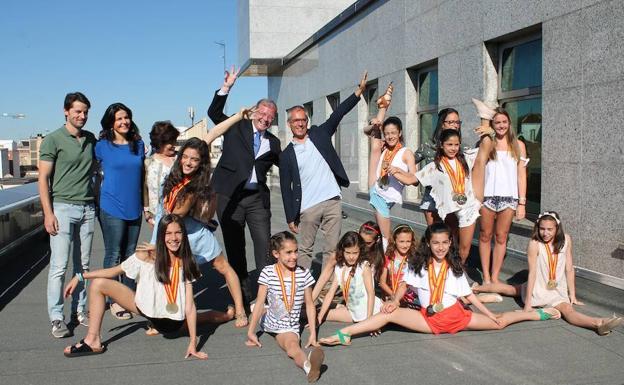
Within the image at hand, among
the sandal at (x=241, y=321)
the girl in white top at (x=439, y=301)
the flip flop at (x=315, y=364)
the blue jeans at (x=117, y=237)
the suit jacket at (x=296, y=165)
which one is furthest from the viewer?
the suit jacket at (x=296, y=165)

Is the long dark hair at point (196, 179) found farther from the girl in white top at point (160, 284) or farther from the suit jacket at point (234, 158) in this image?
the suit jacket at point (234, 158)

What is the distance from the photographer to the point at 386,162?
559cm

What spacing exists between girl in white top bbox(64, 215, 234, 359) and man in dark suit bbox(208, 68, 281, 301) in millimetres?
856

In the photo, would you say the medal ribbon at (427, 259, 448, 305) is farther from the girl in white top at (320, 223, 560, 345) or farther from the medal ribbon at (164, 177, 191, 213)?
the medal ribbon at (164, 177, 191, 213)

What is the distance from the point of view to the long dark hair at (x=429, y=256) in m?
4.68

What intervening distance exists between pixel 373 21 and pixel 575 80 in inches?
218

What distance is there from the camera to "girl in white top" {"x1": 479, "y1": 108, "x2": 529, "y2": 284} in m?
5.57

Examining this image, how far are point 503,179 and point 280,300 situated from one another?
2461mm

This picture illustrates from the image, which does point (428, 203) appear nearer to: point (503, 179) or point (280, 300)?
point (503, 179)

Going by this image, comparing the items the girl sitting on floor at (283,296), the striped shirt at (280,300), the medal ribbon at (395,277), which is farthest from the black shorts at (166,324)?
the medal ribbon at (395,277)

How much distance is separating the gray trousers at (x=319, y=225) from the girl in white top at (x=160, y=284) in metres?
1.12

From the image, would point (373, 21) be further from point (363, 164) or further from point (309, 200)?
point (309, 200)

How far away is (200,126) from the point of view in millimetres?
20906

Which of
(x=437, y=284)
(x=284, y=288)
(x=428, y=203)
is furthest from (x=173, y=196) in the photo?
(x=428, y=203)
